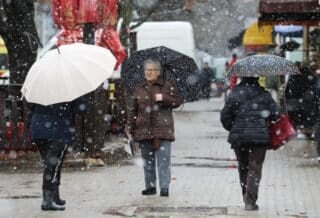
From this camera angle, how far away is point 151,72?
11547mm

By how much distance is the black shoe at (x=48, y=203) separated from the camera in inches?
411

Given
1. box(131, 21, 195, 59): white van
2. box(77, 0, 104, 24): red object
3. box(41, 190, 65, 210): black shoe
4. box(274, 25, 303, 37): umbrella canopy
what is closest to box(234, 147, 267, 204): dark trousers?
box(41, 190, 65, 210): black shoe

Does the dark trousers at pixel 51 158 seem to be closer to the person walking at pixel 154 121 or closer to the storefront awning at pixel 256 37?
the person walking at pixel 154 121

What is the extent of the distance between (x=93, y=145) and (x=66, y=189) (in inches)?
112

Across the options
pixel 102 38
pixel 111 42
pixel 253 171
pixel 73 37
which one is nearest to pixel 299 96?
pixel 111 42

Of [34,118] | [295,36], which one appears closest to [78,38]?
[34,118]

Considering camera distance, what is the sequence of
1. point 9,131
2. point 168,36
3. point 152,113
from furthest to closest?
point 168,36 < point 9,131 < point 152,113

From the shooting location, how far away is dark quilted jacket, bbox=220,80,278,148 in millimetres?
10203

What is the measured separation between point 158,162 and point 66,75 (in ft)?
6.63

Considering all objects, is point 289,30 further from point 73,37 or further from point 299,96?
point 73,37

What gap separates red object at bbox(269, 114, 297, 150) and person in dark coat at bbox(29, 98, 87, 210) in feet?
6.95

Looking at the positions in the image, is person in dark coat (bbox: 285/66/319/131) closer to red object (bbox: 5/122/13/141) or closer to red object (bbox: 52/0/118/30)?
red object (bbox: 52/0/118/30)

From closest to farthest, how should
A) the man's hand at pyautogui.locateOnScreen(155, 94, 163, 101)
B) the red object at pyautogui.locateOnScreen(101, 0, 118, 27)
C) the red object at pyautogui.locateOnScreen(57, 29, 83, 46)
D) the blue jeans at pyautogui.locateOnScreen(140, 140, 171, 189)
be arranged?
the man's hand at pyautogui.locateOnScreen(155, 94, 163, 101) → the blue jeans at pyautogui.locateOnScreen(140, 140, 171, 189) → the red object at pyautogui.locateOnScreen(101, 0, 118, 27) → the red object at pyautogui.locateOnScreen(57, 29, 83, 46)

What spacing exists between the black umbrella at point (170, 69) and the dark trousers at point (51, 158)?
1993 mm
